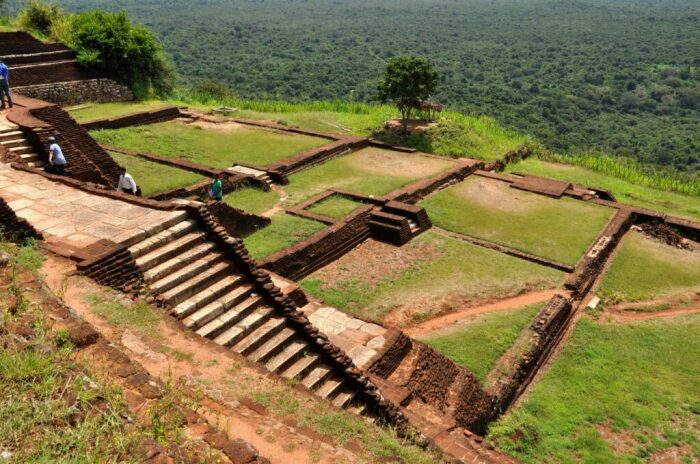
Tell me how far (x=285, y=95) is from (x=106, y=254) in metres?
57.8

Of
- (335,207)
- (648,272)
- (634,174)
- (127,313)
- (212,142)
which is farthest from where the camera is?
(634,174)

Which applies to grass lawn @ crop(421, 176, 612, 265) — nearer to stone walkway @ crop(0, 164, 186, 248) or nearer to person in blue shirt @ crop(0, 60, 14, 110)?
stone walkway @ crop(0, 164, 186, 248)

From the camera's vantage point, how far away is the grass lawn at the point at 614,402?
7.91 meters

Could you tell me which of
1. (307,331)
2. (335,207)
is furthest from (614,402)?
(335,207)

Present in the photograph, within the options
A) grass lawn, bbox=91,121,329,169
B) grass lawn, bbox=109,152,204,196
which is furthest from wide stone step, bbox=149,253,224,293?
grass lawn, bbox=91,121,329,169

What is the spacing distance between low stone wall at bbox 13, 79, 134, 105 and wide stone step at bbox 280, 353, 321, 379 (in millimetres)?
17662

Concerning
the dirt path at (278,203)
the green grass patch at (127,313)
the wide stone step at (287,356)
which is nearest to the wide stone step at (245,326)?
the wide stone step at (287,356)

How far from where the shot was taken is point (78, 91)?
867 inches

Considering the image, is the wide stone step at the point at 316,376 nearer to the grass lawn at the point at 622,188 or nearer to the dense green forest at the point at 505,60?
the grass lawn at the point at 622,188

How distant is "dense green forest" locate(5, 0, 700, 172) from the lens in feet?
178

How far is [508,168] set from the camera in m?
22.0

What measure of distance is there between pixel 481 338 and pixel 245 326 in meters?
4.34

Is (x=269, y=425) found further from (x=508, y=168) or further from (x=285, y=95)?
(x=285, y=95)

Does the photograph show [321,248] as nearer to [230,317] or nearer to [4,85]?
[230,317]
